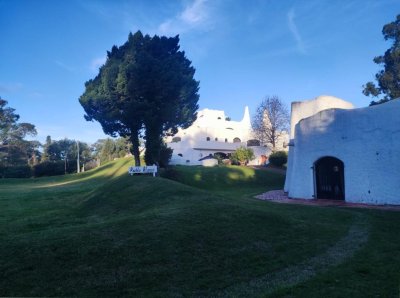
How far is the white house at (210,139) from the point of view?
49.5 m

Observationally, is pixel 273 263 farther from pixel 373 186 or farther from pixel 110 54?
pixel 110 54

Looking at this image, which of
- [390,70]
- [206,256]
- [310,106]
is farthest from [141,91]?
[390,70]

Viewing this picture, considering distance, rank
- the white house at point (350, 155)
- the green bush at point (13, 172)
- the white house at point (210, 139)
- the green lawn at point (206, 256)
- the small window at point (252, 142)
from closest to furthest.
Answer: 1. the green lawn at point (206, 256)
2. the white house at point (350, 155)
3. the green bush at point (13, 172)
4. the white house at point (210, 139)
5. the small window at point (252, 142)

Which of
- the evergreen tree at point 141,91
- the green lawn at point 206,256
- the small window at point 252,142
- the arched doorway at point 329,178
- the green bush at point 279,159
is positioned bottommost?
the green lawn at point 206,256

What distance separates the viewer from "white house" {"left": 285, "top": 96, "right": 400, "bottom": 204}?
46.9 feet

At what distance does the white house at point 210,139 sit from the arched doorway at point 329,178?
27667 millimetres

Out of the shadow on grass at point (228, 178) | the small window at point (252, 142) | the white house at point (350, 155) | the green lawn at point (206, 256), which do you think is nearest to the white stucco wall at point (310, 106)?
the white house at point (350, 155)

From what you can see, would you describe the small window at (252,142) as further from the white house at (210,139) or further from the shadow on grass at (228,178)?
the shadow on grass at (228,178)

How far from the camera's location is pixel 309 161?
58.2 feet

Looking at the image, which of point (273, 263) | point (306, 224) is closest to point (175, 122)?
point (306, 224)

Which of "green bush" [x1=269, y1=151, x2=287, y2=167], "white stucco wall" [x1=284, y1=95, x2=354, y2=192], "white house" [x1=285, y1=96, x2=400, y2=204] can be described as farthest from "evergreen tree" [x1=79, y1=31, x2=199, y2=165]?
"green bush" [x1=269, y1=151, x2=287, y2=167]

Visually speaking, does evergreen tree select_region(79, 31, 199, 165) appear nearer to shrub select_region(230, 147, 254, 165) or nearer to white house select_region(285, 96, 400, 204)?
white house select_region(285, 96, 400, 204)

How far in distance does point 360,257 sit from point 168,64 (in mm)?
22221

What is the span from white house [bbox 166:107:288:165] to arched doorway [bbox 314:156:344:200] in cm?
2767
